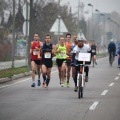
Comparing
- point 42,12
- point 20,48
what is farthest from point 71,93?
point 42,12

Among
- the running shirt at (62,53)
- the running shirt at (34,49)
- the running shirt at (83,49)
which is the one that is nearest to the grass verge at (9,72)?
the running shirt at (34,49)

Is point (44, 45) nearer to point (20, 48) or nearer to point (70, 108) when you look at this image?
point (70, 108)

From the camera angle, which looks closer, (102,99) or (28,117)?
(28,117)

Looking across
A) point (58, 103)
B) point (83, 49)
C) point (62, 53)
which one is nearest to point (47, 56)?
point (62, 53)

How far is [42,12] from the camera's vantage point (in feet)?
204

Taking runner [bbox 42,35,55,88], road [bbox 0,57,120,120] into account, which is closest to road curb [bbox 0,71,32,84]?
road [bbox 0,57,120,120]

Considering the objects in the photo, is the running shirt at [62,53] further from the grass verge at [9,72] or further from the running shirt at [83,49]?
the grass verge at [9,72]

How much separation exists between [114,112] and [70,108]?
1.29 meters

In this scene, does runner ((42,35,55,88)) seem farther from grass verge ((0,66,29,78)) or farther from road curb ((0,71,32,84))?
grass verge ((0,66,29,78))

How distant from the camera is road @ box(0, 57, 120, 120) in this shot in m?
13.2

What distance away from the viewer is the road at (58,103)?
1320cm

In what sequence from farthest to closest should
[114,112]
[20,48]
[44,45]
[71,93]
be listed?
[20,48]
[44,45]
[71,93]
[114,112]

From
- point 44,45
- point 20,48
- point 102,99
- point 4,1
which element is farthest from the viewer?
point 4,1

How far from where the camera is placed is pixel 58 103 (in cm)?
1595
